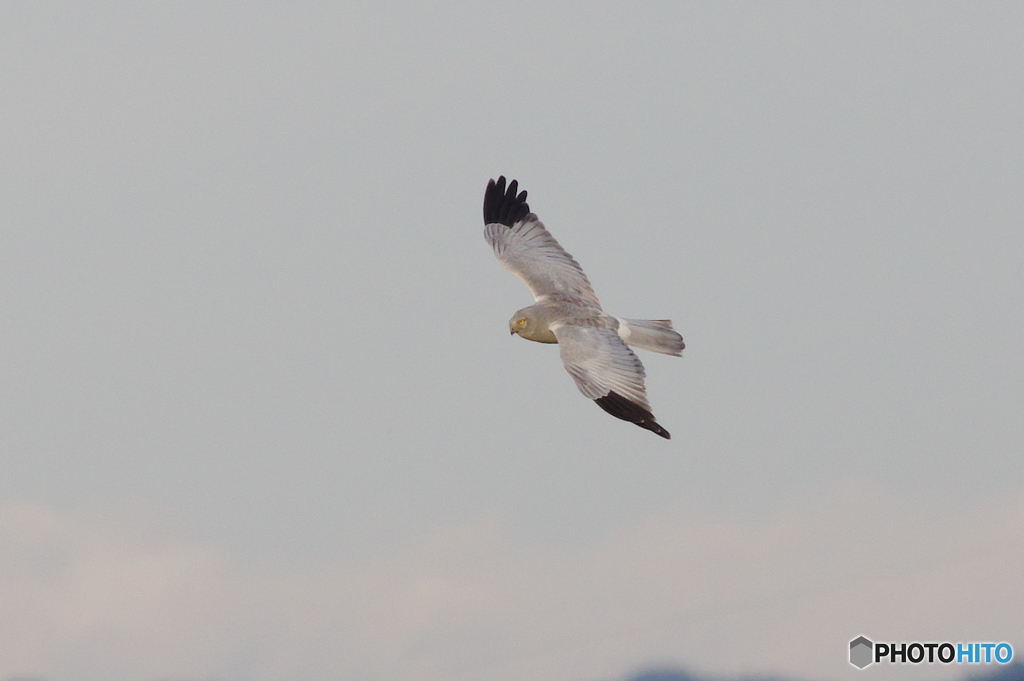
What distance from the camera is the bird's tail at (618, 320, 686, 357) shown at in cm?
2303

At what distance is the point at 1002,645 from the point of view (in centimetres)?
2445

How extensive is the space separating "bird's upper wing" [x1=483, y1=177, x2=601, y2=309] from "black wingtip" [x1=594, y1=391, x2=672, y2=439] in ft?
11.7

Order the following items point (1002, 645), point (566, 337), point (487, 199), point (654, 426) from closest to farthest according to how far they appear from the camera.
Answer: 1. point (654, 426)
2. point (566, 337)
3. point (1002, 645)
4. point (487, 199)

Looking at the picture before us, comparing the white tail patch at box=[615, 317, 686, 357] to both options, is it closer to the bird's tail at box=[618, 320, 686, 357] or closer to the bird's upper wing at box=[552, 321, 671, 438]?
the bird's tail at box=[618, 320, 686, 357]

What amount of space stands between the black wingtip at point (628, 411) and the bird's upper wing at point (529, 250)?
3.57 m

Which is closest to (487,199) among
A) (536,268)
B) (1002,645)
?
(536,268)

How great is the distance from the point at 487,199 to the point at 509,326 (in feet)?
15.5

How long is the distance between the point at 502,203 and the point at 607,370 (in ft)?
22.7

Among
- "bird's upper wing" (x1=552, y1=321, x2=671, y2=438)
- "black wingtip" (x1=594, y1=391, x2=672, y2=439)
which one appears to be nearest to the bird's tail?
"bird's upper wing" (x1=552, y1=321, x2=671, y2=438)

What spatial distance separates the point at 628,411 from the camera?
810 inches

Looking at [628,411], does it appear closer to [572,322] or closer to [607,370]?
[607,370]

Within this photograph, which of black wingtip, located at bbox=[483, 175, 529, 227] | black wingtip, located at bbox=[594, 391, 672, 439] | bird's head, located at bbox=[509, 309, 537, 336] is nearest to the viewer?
black wingtip, located at bbox=[594, 391, 672, 439]

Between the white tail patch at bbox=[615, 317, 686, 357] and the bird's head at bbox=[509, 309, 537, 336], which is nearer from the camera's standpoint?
the white tail patch at bbox=[615, 317, 686, 357]

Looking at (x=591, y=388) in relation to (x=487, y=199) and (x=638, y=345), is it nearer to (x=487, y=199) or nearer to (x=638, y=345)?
(x=638, y=345)
